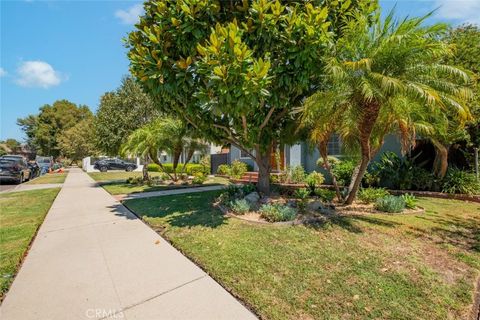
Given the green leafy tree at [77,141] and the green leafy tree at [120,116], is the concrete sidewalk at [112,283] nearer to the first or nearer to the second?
the green leafy tree at [120,116]

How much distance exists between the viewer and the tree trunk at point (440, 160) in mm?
8678

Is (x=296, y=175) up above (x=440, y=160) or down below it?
below

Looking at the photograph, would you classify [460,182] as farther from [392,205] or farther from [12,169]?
[12,169]

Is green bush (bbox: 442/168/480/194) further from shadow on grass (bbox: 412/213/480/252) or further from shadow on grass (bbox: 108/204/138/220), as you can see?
shadow on grass (bbox: 108/204/138/220)

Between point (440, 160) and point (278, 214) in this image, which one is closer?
point (278, 214)

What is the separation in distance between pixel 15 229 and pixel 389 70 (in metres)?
9.33

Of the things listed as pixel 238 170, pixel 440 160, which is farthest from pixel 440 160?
pixel 238 170

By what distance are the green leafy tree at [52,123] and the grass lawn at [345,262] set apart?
5501 centimetres

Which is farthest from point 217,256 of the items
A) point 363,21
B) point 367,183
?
point 367,183

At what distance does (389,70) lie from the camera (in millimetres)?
5453

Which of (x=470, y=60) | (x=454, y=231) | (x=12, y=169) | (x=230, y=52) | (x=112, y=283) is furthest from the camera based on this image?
(x=12, y=169)

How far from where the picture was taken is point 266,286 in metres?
3.29

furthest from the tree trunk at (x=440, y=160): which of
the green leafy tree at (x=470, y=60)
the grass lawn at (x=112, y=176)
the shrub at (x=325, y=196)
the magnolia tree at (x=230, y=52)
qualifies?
the grass lawn at (x=112, y=176)

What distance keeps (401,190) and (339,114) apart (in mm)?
5986
